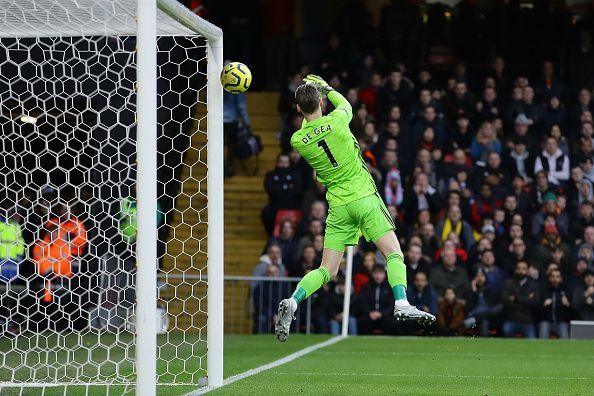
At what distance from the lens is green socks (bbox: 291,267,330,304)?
8.89m

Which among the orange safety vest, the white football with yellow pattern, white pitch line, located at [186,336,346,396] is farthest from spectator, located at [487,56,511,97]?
the white football with yellow pattern

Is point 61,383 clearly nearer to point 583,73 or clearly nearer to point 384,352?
point 384,352

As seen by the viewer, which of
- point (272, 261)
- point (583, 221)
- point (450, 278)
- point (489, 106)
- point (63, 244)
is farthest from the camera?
point (489, 106)

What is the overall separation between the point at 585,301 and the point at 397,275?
766 centimetres

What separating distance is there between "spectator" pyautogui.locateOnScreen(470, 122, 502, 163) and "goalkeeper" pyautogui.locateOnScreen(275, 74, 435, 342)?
30.4ft

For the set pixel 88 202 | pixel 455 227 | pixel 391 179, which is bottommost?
pixel 455 227

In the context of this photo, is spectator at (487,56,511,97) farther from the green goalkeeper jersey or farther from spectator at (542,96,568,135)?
the green goalkeeper jersey

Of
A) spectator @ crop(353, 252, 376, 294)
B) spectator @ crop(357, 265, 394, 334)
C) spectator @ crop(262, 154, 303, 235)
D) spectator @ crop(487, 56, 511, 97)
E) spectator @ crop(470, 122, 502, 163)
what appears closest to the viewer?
spectator @ crop(357, 265, 394, 334)

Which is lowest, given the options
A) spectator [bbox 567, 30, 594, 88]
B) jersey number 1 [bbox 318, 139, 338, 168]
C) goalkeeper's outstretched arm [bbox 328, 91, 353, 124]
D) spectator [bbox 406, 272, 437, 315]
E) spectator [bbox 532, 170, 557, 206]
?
spectator [bbox 406, 272, 437, 315]

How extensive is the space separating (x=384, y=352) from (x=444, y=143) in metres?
6.67

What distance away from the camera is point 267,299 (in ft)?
52.5

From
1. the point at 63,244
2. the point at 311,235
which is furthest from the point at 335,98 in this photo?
the point at 311,235

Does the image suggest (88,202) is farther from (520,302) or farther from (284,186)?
(520,302)

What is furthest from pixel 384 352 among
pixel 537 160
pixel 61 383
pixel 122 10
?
pixel 537 160
